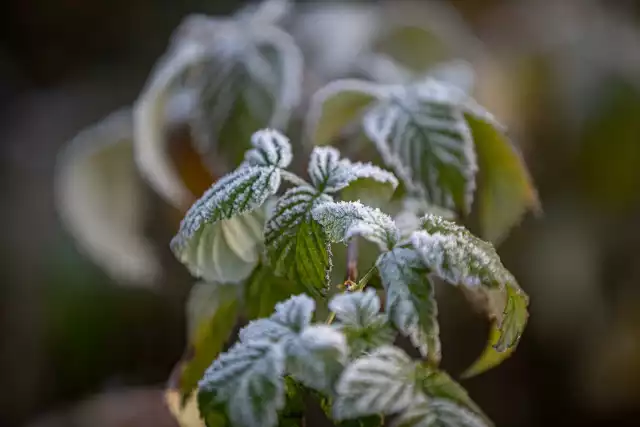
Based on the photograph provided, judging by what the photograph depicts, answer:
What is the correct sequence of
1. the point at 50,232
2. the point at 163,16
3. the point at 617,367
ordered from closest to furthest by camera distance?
the point at 617,367, the point at 50,232, the point at 163,16

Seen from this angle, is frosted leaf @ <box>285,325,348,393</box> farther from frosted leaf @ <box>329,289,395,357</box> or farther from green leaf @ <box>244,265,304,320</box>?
green leaf @ <box>244,265,304,320</box>

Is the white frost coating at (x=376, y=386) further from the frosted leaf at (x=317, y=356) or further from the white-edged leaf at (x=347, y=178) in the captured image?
the white-edged leaf at (x=347, y=178)

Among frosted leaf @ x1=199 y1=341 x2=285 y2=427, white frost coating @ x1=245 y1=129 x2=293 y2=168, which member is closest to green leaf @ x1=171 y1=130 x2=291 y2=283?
white frost coating @ x1=245 y1=129 x2=293 y2=168

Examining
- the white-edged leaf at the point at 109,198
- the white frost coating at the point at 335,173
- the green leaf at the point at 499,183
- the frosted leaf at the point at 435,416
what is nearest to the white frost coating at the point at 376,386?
the frosted leaf at the point at 435,416

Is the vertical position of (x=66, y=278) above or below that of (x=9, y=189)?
below

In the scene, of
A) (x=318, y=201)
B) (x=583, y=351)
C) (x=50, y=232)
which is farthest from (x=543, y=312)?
(x=50, y=232)

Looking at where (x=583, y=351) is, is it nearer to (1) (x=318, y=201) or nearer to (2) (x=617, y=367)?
(2) (x=617, y=367)

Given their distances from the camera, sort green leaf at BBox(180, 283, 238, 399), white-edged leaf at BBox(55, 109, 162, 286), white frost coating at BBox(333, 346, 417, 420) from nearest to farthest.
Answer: white frost coating at BBox(333, 346, 417, 420) → green leaf at BBox(180, 283, 238, 399) → white-edged leaf at BBox(55, 109, 162, 286)
